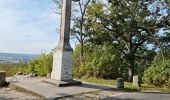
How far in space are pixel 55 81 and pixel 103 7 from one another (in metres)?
14.4

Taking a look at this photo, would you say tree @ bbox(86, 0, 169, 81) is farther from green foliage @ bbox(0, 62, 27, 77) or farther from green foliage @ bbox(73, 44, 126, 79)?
green foliage @ bbox(0, 62, 27, 77)

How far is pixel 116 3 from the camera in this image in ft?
90.4

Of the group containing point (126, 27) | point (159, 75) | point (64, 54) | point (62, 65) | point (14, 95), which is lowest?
point (14, 95)

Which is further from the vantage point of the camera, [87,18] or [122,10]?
[87,18]

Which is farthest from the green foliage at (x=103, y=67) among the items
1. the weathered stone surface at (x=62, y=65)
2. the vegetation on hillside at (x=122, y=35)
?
the weathered stone surface at (x=62, y=65)

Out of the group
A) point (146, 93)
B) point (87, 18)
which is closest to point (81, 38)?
point (87, 18)

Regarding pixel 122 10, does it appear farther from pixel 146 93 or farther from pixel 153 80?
pixel 146 93

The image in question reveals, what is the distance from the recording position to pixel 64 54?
50.5ft

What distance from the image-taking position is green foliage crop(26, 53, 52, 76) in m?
31.6

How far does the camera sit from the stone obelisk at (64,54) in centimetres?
1534

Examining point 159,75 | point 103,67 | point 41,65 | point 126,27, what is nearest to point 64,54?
point 159,75

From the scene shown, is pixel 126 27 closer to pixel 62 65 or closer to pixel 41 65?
pixel 41 65

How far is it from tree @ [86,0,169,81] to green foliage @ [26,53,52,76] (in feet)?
18.8

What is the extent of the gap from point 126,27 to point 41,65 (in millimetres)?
10747
